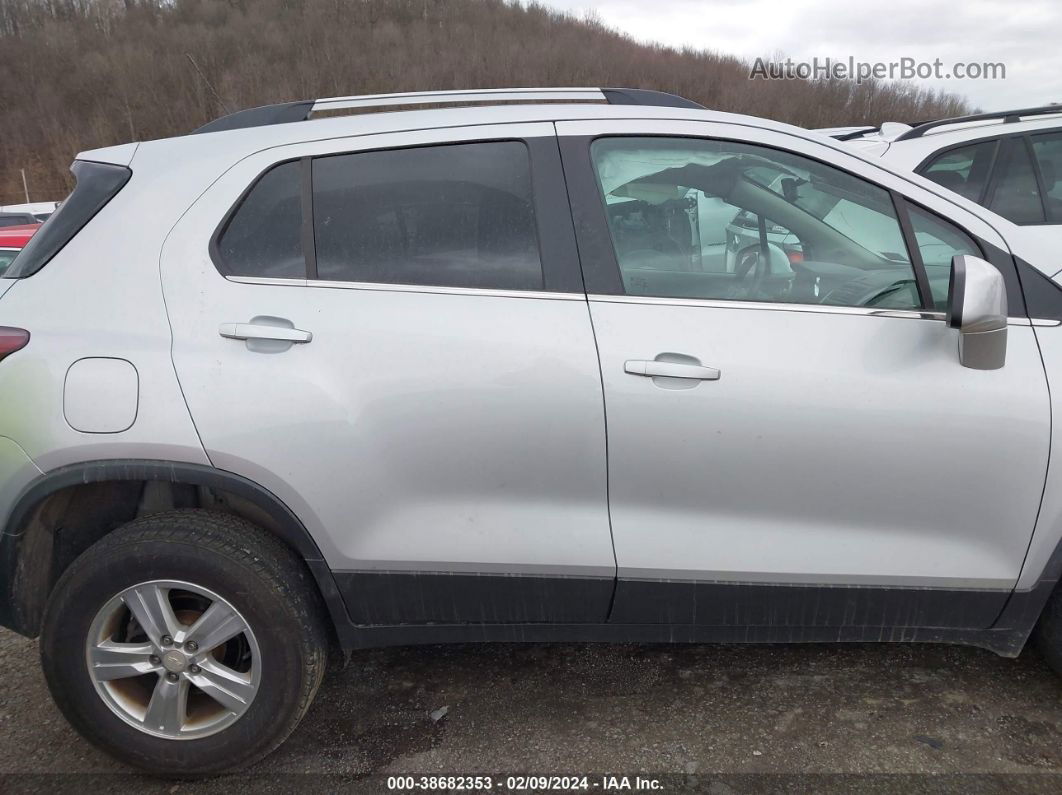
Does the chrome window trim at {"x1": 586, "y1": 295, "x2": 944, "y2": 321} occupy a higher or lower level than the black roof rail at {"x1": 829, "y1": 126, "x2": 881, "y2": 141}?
lower

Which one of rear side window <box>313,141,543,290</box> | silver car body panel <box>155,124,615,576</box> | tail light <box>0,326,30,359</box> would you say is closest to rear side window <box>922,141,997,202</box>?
rear side window <box>313,141,543,290</box>

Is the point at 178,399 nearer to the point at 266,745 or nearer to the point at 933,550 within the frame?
the point at 266,745

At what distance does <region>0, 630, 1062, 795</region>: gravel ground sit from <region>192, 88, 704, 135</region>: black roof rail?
75.0 inches

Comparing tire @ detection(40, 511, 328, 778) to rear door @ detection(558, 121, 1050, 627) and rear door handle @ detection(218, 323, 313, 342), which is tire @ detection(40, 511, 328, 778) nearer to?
rear door handle @ detection(218, 323, 313, 342)

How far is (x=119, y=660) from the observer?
216 centimetres

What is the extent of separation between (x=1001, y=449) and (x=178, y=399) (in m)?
2.20

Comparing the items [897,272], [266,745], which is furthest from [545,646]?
[897,272]

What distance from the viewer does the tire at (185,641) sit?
210 cm

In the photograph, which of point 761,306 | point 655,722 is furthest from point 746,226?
point 655,722

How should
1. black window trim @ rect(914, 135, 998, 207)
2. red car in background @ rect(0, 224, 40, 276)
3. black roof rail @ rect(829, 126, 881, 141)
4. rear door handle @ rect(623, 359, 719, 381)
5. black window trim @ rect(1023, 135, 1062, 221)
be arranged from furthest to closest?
1. red car in background @ rect(0, 224, 40, 276)
2. black roof rail @ rect(829, 126, 881, 141)
3. black window trim @ rect(914, 135, 998, 207)
4. black window trim @ rect(1023, 135, 1062, 221)
5. rear door handle @ rect(623, 359, 719, 381)

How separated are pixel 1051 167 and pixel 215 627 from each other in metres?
5.50

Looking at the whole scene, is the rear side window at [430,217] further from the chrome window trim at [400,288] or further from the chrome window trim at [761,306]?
the chrome window trim at [761,306]

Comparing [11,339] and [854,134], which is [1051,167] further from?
[11,339]

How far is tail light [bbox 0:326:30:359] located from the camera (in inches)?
82.7
